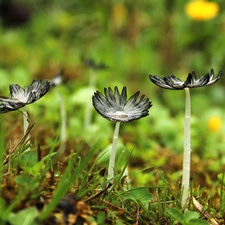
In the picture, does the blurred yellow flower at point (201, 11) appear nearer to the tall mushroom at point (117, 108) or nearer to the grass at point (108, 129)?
the grass at point (108, 129)

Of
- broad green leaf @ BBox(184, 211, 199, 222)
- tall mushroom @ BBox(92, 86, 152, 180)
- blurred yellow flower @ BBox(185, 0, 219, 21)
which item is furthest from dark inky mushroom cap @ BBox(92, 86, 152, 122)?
blurred yellow flower @ BBox(185, 0, 219, 21)

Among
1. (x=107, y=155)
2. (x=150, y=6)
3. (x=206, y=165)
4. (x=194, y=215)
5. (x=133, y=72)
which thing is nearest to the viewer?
(x=194, y=215)

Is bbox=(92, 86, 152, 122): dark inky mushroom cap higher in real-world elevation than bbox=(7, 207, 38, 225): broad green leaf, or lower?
higher

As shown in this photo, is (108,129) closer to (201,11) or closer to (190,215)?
(190,215)

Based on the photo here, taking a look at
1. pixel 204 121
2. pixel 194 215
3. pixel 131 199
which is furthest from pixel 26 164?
pixel 204 121

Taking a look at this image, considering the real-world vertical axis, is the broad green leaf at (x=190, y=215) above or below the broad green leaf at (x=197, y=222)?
above

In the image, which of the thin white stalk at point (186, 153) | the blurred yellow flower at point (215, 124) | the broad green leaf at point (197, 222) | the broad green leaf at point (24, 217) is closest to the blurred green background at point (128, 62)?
the blurred yellow flower at point (215, 124)

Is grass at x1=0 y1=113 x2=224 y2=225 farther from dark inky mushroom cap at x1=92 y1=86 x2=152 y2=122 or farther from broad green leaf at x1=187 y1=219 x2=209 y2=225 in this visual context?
dark inky mushroom cap at x1=92 y1=86 x2=152 y2=122

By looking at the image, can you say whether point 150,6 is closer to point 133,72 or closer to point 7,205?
point 133,72
